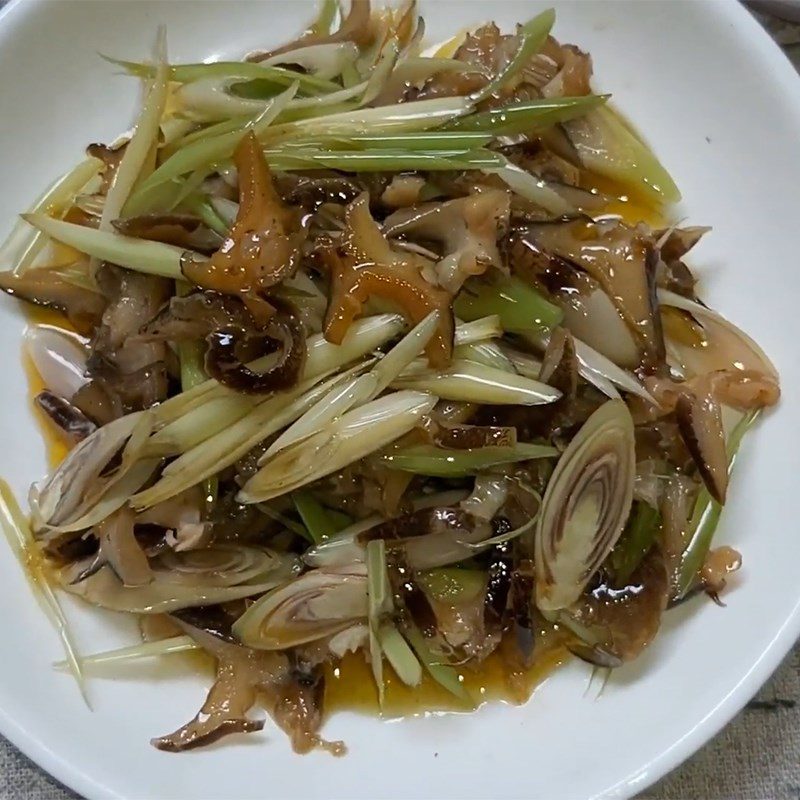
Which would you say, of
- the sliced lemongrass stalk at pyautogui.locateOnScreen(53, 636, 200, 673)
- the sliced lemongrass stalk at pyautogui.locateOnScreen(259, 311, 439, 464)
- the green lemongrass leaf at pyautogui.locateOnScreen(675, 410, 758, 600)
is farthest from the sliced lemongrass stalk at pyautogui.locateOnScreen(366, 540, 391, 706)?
the green lemongrass leaf at pyautogui.locateOnScreen(675, 410, 758, 600)

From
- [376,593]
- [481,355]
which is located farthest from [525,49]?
[376,593]

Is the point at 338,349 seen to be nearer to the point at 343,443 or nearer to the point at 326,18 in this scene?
the point at 343,443

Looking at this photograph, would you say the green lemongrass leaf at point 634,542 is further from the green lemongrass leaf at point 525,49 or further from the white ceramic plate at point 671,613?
the green lemongrass leaf at point 525,49

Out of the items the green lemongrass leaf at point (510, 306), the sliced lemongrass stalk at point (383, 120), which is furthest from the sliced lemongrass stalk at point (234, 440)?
the sliced lemongrass stalk at point (383, 120)

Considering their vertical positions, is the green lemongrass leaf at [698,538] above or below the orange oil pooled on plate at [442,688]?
above

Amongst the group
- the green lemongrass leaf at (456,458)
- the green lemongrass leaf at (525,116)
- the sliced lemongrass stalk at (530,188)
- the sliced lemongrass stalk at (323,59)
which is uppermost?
the green lemongrass leaf at (525,116)

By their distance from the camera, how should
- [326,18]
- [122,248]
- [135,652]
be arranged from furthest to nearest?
[326,18] → [135,652] → [122,248]

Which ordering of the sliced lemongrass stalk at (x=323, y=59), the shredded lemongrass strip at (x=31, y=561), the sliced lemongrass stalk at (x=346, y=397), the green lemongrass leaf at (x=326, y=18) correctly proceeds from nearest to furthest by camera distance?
the sliced lemongrass stalk at (x=346, y=397) → the shredded lemongrass strip at (x=31, y=561) → the sliced lemongrass stalk at (x=323, y=59) → the green lemongrass leaf at (x=326, y=18)
